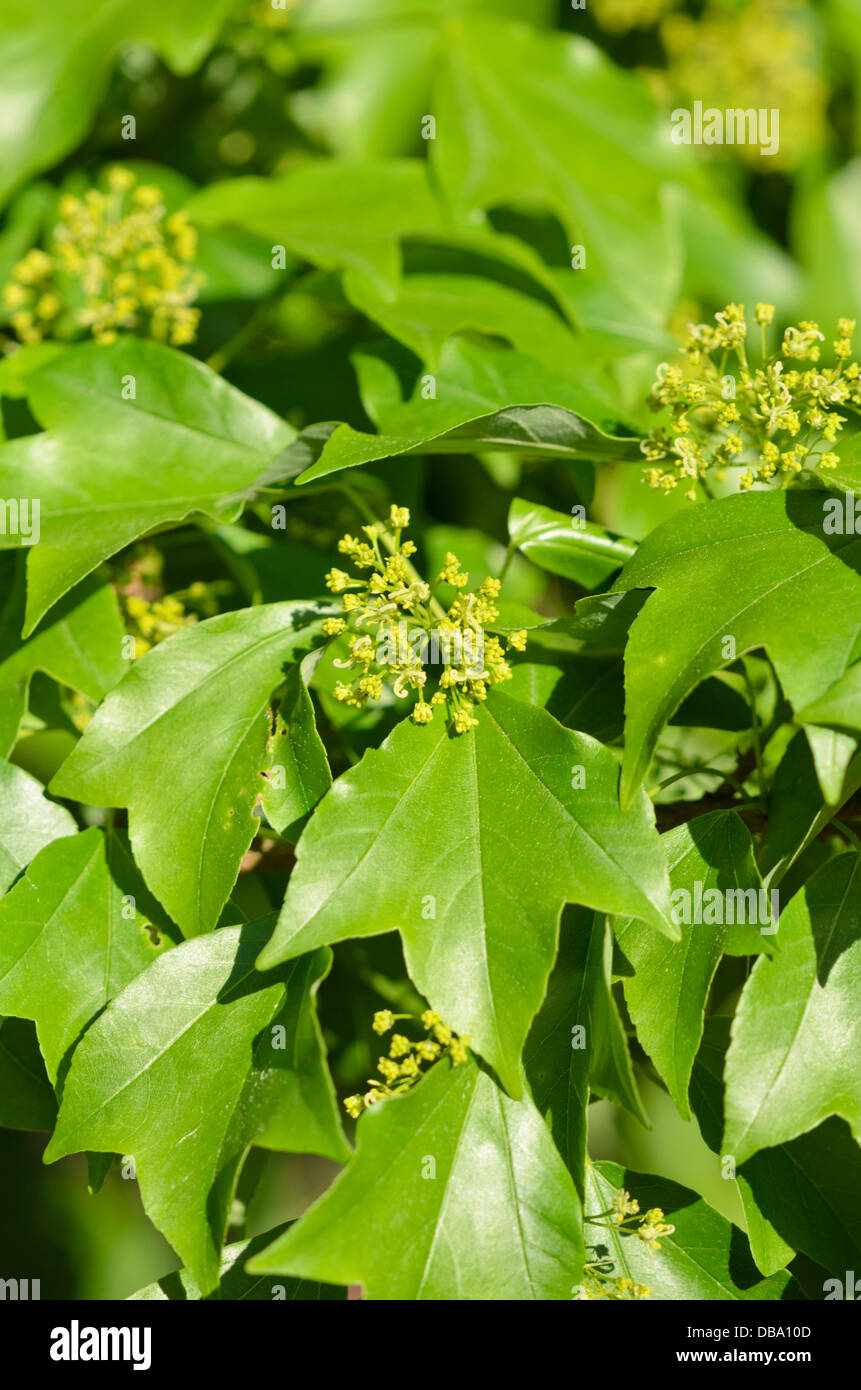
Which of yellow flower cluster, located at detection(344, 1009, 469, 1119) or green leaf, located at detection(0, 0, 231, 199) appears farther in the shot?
green leaf, located at detection(0, 0, 231, 199)

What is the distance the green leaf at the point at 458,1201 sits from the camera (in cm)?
100

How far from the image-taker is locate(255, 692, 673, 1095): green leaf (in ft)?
3.22

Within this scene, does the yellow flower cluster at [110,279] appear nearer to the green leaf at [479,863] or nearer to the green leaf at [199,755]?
the green leaf at [199,755]

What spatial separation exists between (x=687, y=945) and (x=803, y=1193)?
12.8 inches

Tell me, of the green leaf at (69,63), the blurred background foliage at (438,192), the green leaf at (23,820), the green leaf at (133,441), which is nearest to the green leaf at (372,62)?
the blurred background foliage at (438,192)

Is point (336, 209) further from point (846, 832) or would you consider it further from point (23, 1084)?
point (23, 1084)

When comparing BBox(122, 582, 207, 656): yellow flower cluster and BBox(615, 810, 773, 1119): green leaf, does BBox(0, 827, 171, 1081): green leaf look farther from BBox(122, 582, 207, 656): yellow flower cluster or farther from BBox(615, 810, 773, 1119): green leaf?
BBox(615, 810, 773, 1119): green leaf

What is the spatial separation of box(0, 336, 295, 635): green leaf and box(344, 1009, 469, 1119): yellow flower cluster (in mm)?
634

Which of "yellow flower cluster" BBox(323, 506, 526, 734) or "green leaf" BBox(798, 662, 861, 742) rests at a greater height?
"yellow flower cluster" BBox(323, 506, 526, 734)

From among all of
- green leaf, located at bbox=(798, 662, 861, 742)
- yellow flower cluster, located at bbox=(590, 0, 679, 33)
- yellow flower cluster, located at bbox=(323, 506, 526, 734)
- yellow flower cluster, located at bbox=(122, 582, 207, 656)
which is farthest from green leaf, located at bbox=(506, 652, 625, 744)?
yellow flower cluster, located at bbox=(590, 0, 679, 33)

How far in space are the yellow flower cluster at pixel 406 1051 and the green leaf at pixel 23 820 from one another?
47 cm

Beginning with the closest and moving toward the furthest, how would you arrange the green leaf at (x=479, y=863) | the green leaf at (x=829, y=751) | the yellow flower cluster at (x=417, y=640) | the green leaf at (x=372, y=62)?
the green leaf at (x=829, y=751) < the green leaf at (x=479, y=863) < the yellow flower cluster at (x=417, y=640) < the green leaf at (x=372, y=62)

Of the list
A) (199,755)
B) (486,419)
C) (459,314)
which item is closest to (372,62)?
(459,314)
